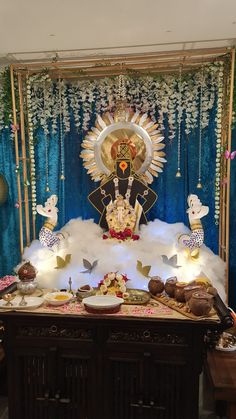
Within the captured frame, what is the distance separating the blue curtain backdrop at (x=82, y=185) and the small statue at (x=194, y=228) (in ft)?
1.05

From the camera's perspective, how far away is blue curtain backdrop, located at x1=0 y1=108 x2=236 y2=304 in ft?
12.2

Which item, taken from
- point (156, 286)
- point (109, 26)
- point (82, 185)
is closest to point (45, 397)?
point (156, 286)

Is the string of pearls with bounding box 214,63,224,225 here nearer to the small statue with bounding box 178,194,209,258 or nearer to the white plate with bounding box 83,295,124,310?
the small statue with bounding box 178,194,209,258

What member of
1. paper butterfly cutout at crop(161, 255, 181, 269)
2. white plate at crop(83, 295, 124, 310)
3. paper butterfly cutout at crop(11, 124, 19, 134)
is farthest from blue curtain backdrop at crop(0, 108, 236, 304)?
white plate at crop(83, 295, 124, 310)

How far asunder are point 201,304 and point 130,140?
182cm

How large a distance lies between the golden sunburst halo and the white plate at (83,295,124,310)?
4.31ft

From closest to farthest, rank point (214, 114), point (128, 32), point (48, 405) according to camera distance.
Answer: point (48, 405) → point (128, 32) → point (214, 114)

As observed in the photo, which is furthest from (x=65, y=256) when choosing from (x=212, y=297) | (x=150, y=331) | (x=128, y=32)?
(x=128, y=32)

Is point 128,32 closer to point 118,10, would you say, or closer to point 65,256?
point 118,10

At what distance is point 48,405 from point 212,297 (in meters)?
1.50

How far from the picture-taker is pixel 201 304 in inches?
101

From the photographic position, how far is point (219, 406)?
2.98 m

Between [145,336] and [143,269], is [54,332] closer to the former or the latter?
[145,336]

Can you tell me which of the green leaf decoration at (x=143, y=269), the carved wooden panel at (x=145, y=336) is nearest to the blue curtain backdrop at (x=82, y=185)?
the green leaf decoration at (x=143, y=269)
